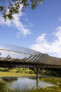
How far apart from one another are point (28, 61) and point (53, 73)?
118ft

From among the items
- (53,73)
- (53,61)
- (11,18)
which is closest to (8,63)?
(11,18)

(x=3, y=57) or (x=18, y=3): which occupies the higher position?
(x=18, y=3)

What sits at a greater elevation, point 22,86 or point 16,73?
point 22,86

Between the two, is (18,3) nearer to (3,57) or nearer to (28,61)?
(3,57)

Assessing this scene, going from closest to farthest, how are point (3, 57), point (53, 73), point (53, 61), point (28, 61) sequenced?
1. point (3, 57)
2. point (28, 61)
3. point (53, 61)
4. point (53, 73)

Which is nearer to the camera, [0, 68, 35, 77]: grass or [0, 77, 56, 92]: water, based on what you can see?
[0, 77, 56, 92]: water

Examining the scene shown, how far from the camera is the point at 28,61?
1352 inches

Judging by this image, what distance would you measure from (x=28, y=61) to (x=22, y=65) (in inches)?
106

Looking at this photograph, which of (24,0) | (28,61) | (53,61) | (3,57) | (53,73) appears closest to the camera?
(24,0)

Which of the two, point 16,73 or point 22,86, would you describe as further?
point 16,73

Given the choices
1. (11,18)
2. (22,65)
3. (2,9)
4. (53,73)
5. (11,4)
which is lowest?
(53,73)

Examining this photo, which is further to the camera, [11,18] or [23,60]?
Result: [23,60]

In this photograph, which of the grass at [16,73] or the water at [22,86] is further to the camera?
the grass at [16,73]

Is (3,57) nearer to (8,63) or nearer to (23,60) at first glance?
(8,63)
